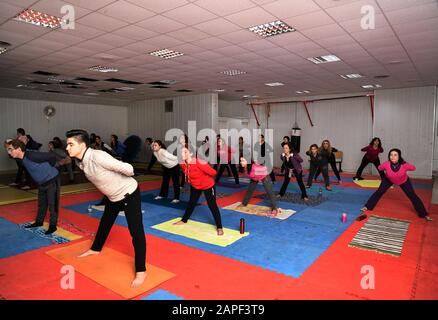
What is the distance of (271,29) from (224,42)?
105 centimetres

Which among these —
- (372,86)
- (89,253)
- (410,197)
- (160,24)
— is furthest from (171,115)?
(89,253)

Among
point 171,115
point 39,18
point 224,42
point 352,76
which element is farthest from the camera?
point 171,115

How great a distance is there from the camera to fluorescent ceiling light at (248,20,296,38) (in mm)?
5121

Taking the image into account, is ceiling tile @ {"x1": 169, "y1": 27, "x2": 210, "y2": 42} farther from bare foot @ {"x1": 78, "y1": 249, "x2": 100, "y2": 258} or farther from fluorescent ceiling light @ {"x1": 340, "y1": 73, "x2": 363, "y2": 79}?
fluorescent ceiling light @ {"x1": 340, "y1": 73, "x2": 363, "y2": 79}

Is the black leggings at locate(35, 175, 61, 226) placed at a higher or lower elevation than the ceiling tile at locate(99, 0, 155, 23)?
lower

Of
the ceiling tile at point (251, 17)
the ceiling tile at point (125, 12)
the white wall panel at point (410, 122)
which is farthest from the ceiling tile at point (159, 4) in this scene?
the white wall panel at point (410, 122)

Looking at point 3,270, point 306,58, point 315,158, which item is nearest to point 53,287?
point 3,270

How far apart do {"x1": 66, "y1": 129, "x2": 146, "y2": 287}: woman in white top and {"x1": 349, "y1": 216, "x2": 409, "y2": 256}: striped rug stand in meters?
3.01

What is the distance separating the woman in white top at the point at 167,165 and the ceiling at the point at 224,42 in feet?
6.98

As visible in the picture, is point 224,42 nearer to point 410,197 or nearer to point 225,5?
point 225,5

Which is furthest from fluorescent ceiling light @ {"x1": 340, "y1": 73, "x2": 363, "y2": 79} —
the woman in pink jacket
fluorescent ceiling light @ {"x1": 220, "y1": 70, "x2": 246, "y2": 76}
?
the woman in pink jacket

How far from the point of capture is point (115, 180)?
3234mm

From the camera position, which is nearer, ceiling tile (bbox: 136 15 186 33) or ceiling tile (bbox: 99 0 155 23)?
ceiling tile (bbox: 99 0 155 23)
